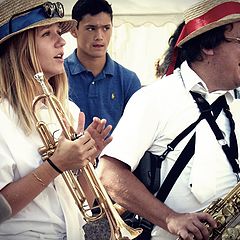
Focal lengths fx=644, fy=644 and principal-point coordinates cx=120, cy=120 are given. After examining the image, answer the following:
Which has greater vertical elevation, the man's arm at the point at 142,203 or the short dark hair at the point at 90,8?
the short dark hair at the point at 90,8

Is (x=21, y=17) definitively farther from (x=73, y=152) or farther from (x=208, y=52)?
(x=208, y=52)

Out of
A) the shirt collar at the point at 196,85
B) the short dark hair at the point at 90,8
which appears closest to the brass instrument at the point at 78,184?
the shirt collar at the point at 196,85

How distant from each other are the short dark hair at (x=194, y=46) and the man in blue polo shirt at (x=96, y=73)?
93 cm

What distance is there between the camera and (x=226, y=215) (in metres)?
2.73

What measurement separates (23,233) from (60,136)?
41cm

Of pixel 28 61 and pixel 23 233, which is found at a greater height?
pixel 28 61

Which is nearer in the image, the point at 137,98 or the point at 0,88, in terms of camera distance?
the point at 0,88

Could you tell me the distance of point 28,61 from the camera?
2.70 meters

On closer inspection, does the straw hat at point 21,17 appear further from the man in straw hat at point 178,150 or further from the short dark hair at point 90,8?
the short dark hair at point 90,8

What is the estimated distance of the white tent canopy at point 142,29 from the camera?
5.36 metres

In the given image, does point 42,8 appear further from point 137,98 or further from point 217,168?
point 217,168

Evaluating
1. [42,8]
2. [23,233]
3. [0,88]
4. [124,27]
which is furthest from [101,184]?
[124,27]

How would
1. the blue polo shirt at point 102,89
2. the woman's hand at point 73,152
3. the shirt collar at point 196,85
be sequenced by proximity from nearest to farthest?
the woman's hand at point 73,152 < the shirt collar at point 196,85 < the blue polo shirt at point 102,89

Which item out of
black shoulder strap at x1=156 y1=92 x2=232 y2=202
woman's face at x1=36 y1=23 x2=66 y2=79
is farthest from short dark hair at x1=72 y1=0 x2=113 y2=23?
black shoulder strap at x1=156 y1=92 x2=232 y2=202
